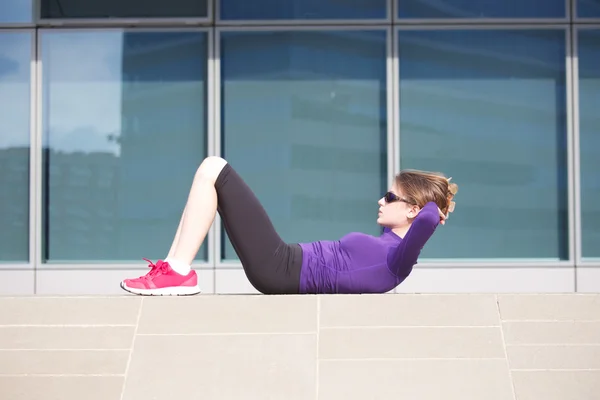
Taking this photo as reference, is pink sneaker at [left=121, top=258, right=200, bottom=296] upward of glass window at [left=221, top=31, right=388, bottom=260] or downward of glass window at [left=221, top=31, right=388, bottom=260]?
downward

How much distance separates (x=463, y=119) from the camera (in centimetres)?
905

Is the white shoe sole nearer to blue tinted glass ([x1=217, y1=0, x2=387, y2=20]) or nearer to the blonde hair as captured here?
the blonde hair

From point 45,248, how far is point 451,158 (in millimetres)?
4083


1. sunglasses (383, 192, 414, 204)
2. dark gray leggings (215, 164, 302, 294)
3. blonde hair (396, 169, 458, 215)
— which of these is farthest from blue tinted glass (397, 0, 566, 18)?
dark gray leggings (215, 164, 302, 294)

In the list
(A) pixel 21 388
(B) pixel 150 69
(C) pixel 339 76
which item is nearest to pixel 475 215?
(C) pixel 339 76

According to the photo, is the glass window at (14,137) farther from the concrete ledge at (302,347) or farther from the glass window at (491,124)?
the concrete ledge at (302,347)

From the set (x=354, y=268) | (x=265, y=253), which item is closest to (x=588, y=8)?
(x=354, y=268)

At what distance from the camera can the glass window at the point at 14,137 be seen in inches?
358

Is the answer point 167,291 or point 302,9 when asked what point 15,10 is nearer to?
point 302,9

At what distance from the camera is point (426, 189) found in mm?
5109

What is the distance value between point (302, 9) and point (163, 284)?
4856 mm

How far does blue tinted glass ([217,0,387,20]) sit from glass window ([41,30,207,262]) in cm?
41

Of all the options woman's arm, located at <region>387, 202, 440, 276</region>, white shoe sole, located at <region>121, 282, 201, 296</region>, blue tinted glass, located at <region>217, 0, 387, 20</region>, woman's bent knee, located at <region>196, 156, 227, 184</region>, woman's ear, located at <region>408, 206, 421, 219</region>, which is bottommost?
white shoe sole, located at <region>121, 282, 201, 296</region>

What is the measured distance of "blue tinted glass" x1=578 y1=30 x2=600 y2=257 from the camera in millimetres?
9055
